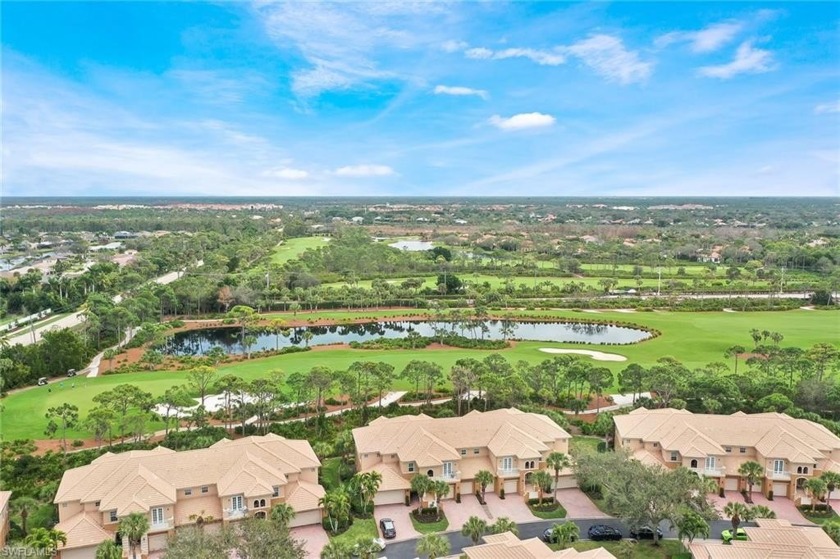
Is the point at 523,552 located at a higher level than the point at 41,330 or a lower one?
higher

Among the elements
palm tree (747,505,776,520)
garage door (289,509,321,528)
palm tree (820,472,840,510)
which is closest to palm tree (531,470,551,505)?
palm tree (747,505,776,520)

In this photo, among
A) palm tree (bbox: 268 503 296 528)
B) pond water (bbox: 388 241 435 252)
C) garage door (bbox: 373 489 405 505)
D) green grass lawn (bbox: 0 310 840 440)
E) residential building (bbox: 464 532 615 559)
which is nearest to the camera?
residential building (bbox: 464 532 615 559)

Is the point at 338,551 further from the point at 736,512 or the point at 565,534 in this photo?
the point at 736,512

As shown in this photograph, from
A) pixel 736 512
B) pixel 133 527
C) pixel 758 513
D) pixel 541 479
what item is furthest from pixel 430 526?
pixel 758 513

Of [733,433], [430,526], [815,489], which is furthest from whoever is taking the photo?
[733,433]

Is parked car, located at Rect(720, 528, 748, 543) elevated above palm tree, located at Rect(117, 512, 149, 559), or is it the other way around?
palm tree, located at Rect(117, 512, 149, 559)

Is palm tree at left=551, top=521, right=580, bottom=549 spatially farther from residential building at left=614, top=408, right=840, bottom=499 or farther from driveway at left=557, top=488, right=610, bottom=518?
residential building at left=614, top=408, right=840, bottom=499

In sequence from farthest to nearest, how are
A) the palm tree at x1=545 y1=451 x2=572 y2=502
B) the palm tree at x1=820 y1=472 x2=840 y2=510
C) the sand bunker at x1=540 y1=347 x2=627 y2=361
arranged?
the sand bunker at x1=540 y1=347 x2=627 y2=361 → the palm tree at x1=545 y1=451 x2=572 y2=502 → the palm tree at x1=820 y1=472 x2=840 y2=510

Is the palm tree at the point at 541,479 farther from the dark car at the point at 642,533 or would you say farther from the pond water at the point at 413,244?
the pond water at the point at 413,244
